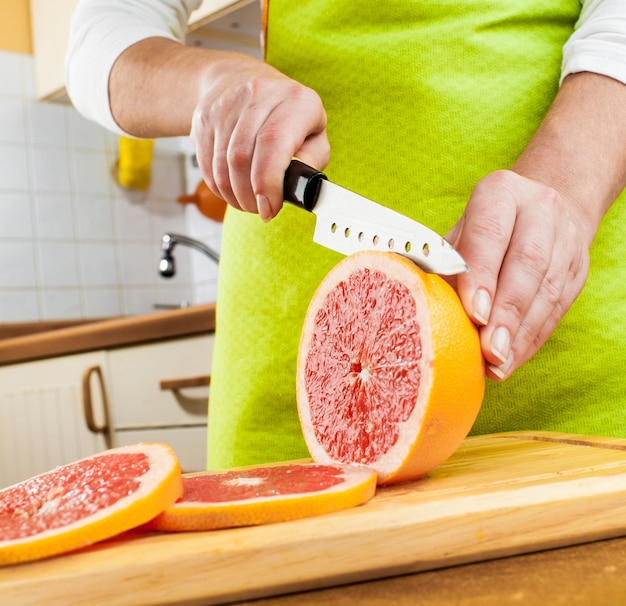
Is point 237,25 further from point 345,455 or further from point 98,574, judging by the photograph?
point 98,574

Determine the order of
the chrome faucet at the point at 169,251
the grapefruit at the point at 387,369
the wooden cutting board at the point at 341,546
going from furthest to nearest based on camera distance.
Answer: the chrome faucet at the point at 169,251 → the grapefruit at the point at 387,369 → the wooden cutting board at the point at 341,546

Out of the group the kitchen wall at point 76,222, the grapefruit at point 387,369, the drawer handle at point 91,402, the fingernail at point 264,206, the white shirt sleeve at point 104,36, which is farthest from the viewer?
the kitchen wall at point 76,222

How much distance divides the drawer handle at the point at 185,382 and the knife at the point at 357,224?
1025 mm

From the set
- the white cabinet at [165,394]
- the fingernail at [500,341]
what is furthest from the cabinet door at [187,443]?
the fingernail at [500,341]

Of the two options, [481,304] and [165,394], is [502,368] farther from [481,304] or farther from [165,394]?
[165,394]

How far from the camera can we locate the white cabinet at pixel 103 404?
1.83 m

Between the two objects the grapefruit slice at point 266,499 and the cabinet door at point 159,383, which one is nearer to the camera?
the grapefruit slice at point 266,499

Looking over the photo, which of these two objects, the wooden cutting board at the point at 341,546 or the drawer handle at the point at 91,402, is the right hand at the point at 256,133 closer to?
the wooden cutting board at the point at 341,546

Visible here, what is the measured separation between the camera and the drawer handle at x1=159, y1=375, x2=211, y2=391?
1.77 metres

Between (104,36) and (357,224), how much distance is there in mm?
468

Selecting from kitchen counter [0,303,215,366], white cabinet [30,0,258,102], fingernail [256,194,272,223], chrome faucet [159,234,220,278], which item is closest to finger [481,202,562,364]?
fingernail [256,194,272,223]

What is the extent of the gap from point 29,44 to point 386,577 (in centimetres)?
271

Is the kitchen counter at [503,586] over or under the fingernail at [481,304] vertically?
under

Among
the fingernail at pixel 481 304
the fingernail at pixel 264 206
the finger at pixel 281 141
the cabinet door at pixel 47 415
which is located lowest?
the cabinet door at pixel 47 415
